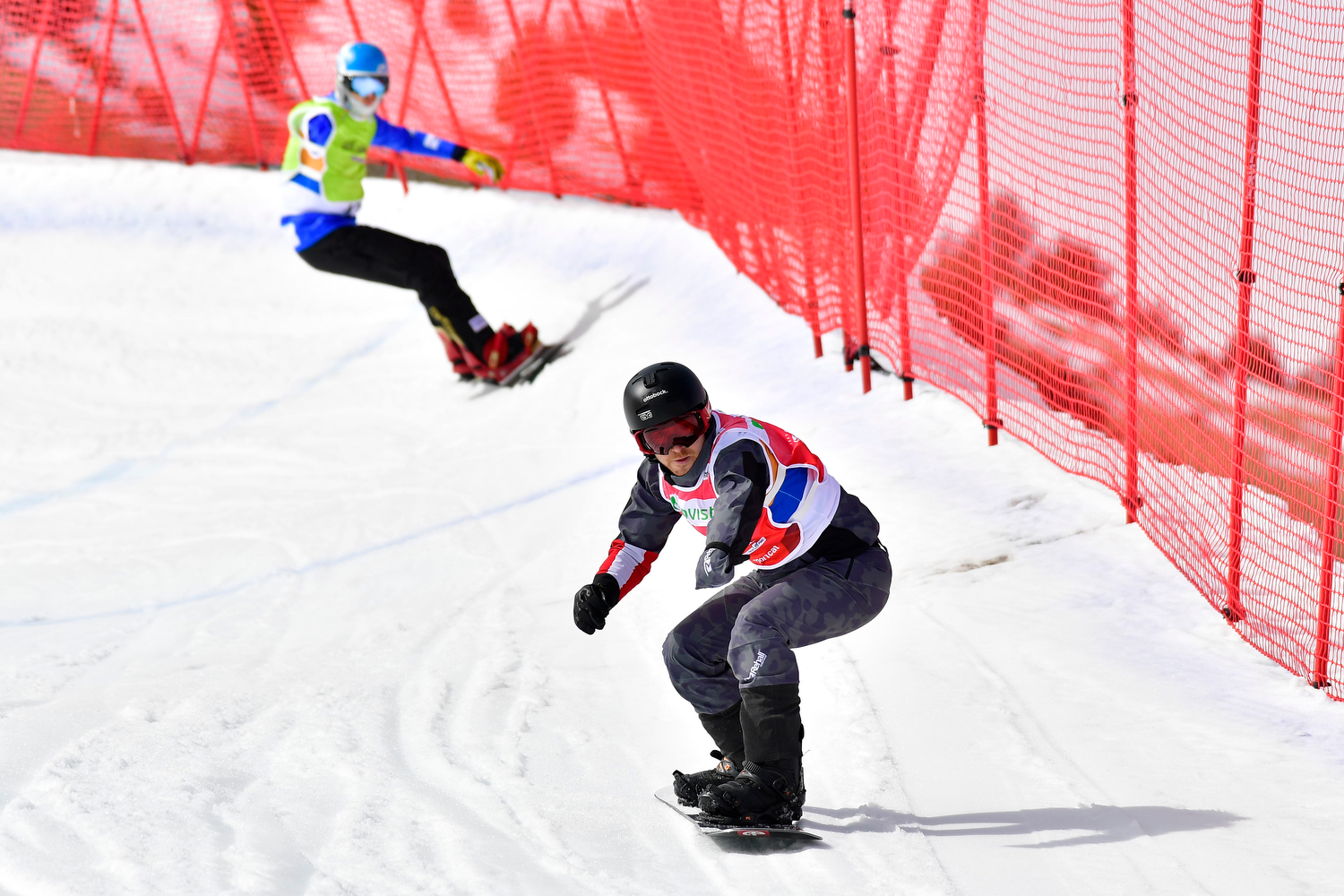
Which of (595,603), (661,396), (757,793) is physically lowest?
(757,793)

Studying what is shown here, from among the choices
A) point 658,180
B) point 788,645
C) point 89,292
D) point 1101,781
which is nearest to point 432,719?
point 788,645

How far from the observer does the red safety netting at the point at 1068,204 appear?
4.91 meters

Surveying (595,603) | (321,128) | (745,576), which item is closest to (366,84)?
(321,128)

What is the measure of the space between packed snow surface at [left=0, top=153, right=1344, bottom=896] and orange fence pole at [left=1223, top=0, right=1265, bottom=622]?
22 centimetres

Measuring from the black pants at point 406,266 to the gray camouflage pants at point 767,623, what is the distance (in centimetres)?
547

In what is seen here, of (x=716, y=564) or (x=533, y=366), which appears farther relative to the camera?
(x=533, y=366)

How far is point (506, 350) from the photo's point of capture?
9.17 m

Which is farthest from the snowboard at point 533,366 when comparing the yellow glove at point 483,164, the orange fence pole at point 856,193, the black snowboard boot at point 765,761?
the black snowboard boot at point 765,761

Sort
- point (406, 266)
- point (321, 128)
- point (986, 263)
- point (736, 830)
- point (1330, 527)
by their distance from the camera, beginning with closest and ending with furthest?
point (736, 830)
point (1330, 527)
point (986, 263)
point (321, 128)
point (406, 266)

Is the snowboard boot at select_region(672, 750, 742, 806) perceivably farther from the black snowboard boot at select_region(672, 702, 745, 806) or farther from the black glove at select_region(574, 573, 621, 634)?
the black glove at select_region(574, 573, 621, 634)

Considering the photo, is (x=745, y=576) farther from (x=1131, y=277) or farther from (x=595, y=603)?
(x=1131, y=277)

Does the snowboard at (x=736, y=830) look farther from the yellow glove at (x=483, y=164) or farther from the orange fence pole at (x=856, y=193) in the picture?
the yellow glove at (x=483, y=164)

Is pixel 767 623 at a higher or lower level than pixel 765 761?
higher

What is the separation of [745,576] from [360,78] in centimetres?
602
